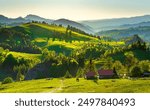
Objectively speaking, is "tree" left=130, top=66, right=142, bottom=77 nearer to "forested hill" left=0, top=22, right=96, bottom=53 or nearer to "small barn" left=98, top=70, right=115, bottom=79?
"small barn" left=98, top=70, right=115, bottom=79

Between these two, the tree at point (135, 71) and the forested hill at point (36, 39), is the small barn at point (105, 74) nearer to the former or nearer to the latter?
the tree at point (135, 71)

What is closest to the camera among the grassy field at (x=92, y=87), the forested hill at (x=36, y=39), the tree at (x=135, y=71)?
the grassy field at (x=92, y=87)

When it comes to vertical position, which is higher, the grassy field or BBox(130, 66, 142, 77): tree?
BBox(130, 66, 142, 77): tree


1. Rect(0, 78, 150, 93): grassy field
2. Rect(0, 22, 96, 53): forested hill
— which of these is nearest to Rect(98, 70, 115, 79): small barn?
Rect(0, 78, 150, 93): grassy field

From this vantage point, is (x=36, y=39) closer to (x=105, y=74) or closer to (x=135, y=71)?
(x=135, y=71)

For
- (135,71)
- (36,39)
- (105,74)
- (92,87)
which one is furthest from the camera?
(36,39)

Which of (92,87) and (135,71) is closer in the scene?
(92,87)

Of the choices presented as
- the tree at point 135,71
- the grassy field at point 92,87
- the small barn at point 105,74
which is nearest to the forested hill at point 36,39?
the tree at point 135,71

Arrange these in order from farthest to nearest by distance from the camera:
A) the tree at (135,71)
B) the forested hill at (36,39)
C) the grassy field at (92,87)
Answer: the forested hill at (36,39) < the tree at (135,71) < the grassy field at (92,87)

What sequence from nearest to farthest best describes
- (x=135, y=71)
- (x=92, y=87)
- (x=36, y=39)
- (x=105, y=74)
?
(x=92, y=87) → (x=105, y=74) → (x=135, y=71) → (x=36, y=39)

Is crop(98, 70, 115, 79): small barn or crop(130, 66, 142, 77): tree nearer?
crop(98, 70, 115, 79): small barn

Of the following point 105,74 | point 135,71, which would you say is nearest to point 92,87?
point 105,74

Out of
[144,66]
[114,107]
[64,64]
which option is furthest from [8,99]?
[64,64]

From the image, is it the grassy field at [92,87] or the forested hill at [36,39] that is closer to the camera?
the grassy field at [92,87]
